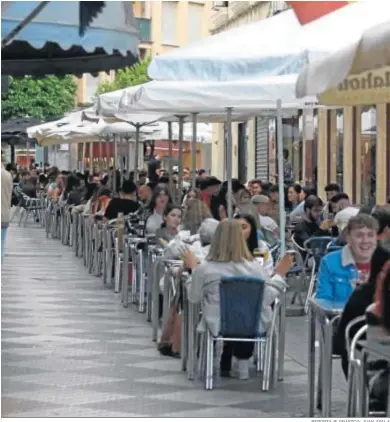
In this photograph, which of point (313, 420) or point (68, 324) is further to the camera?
point (68, 324)

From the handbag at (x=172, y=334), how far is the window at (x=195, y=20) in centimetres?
4260

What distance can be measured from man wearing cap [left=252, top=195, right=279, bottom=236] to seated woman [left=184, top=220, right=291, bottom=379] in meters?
5.32

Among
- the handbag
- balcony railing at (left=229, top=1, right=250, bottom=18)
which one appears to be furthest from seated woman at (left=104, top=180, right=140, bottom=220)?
balcony railing at (left=229, top=1, right=250, bottom=18)

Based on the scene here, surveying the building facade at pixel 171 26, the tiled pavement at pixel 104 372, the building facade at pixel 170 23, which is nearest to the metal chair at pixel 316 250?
the tiled pavement at pixel 104 372

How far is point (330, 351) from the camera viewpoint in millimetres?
7906

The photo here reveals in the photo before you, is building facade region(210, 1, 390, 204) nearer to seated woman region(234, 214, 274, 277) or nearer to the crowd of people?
the crowd of people

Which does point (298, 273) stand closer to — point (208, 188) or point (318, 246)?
point (318, 246)

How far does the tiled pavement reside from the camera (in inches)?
356

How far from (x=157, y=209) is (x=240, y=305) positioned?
6068mm

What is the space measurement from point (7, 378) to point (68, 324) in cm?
350

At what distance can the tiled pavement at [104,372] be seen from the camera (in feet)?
29.7

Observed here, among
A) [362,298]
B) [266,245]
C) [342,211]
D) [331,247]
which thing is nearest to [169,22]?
[342,211]

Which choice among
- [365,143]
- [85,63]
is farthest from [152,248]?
[365,143]

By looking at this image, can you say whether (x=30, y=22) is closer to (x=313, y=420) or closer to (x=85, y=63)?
(x=313, y=420)
